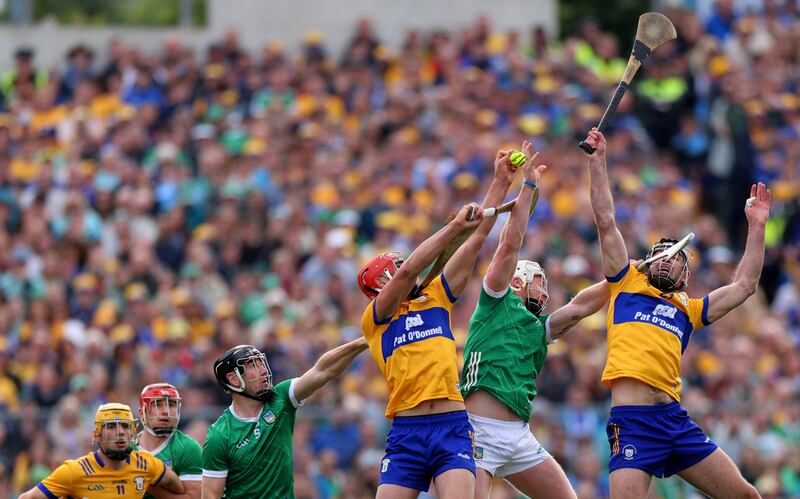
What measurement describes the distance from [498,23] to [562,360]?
871cm

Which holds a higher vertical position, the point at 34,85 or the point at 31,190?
the point at 34,85

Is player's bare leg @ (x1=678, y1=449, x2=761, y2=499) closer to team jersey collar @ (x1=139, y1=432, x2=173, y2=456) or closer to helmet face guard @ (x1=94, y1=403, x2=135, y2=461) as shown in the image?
team jersey collar @ (x1=139, y1=432, x2=173, y2=456)

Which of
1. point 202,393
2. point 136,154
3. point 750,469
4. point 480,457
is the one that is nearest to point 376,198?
point 136,154

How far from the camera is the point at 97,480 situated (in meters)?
11.7

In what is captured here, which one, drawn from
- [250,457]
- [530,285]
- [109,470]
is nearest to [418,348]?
[530,285]

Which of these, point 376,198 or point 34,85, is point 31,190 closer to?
point 34,85

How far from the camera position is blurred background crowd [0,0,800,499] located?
17812 millimetres

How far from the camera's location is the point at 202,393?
57.4ft

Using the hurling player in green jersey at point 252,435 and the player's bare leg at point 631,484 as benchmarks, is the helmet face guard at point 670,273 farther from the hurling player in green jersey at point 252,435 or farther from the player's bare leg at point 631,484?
the hurling player in green jersey at point 252,435

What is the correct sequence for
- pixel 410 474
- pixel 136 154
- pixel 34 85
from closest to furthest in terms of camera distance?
pixel 410 474, pixel 136 154, pixel 34 85

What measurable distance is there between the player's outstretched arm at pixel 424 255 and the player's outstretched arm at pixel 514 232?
1.93 ft

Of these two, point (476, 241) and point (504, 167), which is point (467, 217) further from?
point (504, 167)

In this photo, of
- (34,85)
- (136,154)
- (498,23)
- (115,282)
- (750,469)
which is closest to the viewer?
(750,469)

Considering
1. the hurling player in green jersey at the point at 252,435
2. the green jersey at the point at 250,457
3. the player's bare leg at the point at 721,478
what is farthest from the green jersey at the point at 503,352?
the green jersey at the point at 250,457
